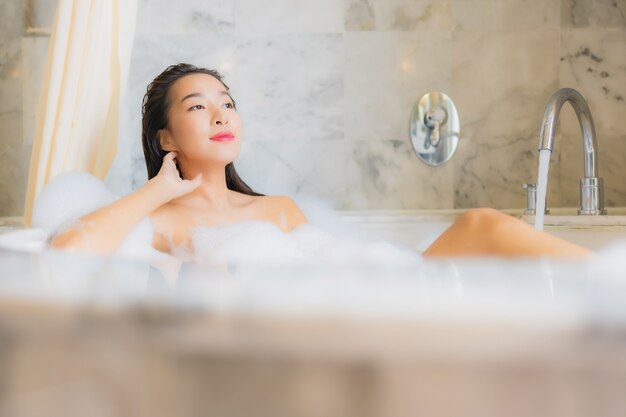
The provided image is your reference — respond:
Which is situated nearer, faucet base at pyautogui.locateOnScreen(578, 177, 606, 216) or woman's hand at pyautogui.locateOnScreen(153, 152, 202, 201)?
woman's hand at pyautogui.locateOnScreen(153, 152, 202, 201)

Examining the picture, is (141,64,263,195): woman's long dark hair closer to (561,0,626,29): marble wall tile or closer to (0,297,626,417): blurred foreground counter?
(0,297,626,417): blurred foreground counter

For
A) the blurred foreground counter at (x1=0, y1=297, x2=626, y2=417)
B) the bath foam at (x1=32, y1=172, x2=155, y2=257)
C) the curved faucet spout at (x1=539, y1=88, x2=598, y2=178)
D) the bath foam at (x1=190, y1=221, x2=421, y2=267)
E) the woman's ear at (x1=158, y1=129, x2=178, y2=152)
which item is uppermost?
the curved faucet spout at (x1=539, y1=88, x2=598, y2=178)

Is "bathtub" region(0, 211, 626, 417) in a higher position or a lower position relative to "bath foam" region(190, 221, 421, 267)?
lower

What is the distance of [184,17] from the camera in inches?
84.8

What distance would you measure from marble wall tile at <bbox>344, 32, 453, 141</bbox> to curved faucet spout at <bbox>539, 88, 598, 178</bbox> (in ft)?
1.64

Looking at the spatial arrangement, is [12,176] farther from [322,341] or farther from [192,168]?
[322,341]

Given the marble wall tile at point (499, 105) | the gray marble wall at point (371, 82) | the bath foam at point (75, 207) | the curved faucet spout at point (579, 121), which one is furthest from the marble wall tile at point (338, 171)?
the bath foam at point (75, 207)

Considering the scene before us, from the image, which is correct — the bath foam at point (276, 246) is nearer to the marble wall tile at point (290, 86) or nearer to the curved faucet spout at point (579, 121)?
the curved faucet spout at point (579, 121)

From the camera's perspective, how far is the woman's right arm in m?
1.04

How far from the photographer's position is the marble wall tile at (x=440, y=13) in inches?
85.0

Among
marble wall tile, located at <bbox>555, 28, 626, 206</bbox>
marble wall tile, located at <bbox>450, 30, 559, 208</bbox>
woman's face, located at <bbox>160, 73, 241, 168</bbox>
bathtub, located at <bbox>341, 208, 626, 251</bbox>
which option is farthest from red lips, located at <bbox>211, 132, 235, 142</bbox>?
marble wall tile, located at <bbox>555, 28, 626, 206</bbox>

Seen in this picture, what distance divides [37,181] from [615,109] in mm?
1839

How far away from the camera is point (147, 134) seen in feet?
4.99

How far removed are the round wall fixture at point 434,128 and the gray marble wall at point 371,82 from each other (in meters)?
0.03
